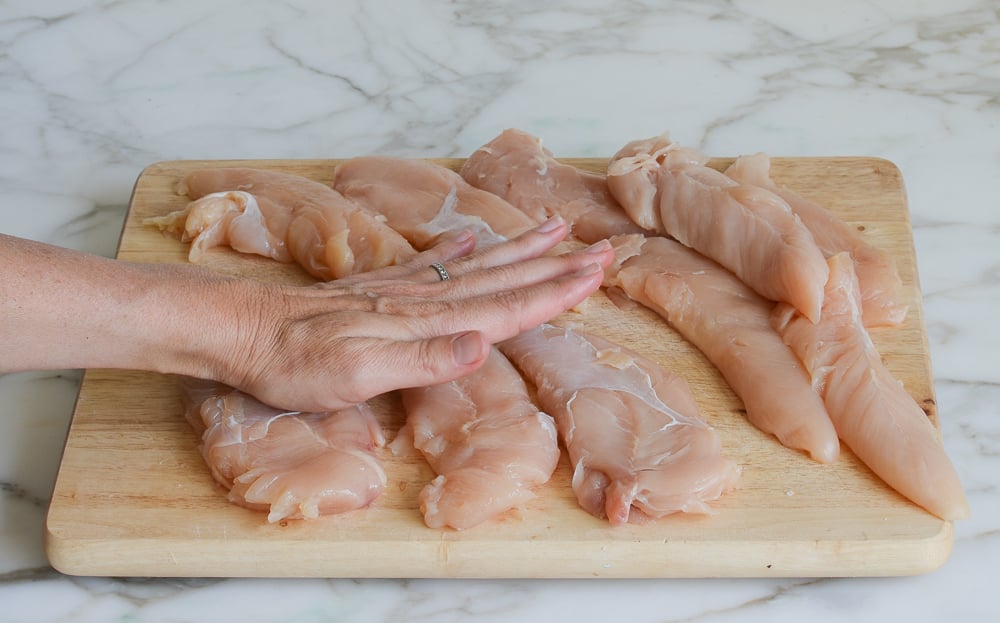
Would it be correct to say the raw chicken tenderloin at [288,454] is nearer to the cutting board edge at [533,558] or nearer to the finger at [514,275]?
the cutting board edge at [533,558]

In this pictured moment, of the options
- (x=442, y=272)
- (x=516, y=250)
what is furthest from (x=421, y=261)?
(x=516, y=250)

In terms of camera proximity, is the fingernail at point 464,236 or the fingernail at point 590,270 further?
the fingernail at point 464,236

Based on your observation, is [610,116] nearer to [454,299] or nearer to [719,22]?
[719,22]

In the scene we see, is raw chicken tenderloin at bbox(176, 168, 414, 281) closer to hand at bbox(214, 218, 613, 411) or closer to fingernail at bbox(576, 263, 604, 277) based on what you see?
hand at bbox(214, 218, 613, 411)

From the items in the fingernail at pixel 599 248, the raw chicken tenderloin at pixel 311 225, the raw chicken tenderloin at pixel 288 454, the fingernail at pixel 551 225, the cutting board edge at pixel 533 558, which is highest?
the fingernail at pixel 551 225

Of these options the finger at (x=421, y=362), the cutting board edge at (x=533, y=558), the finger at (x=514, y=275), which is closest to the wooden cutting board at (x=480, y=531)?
the cutting board edge at (x=533, y=558)

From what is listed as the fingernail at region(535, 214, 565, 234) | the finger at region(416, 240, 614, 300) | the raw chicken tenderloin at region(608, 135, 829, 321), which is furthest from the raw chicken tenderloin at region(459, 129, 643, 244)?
the finger at region(416, 240, 614, 300)
